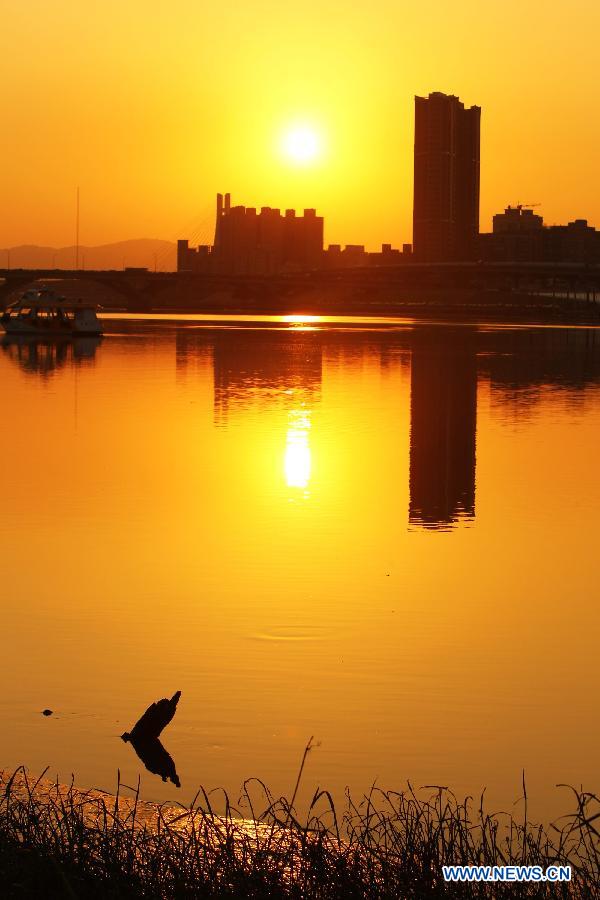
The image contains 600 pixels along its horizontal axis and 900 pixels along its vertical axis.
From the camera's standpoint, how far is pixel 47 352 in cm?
9594

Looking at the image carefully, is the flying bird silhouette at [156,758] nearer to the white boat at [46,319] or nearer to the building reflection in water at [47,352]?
the building reflection in water at [47,352]

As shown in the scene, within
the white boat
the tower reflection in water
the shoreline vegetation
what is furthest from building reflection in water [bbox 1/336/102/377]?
the shoreline vegetation

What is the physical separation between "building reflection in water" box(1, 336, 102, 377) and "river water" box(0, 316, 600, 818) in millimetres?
34051

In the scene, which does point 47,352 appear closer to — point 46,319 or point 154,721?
point 46,319

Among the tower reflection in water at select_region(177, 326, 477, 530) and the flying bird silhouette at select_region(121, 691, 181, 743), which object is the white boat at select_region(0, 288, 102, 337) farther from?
the flying bird silhouette at select_region(121, 691, 181, 743)

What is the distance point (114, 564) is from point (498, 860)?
466 inches

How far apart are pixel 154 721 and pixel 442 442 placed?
89.0ft

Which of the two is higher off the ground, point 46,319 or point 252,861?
point 46,319

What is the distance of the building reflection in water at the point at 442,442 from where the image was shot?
1079 inches

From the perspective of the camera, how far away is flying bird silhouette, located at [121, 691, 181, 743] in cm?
1282

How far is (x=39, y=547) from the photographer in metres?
22.2

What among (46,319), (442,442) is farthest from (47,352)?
(442,442)

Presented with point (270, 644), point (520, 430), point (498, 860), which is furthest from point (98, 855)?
point (520, 430)

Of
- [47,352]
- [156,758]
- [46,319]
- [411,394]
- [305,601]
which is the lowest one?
[156,758]
